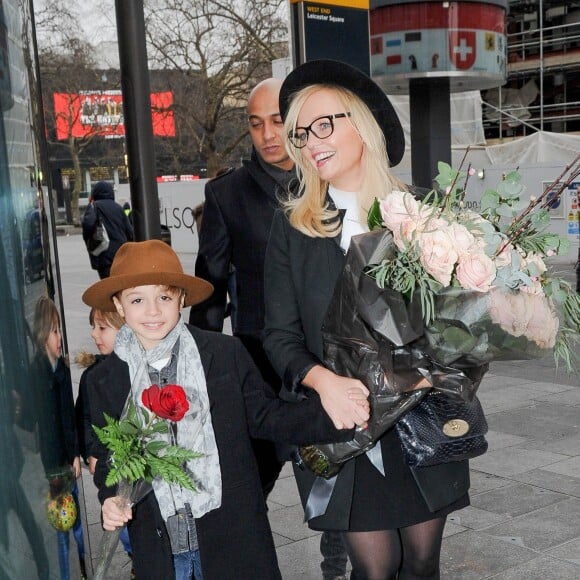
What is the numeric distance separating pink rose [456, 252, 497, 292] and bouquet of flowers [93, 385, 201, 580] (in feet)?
2.41

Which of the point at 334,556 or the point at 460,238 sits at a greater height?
the point at 460,238

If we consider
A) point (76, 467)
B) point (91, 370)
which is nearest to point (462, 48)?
point (91, 370)

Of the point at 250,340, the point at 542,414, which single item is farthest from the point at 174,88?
the point at 250,340

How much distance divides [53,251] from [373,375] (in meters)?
0.87

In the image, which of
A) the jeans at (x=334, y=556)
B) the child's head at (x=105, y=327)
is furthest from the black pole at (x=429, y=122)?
the child's head at (x=105, y=327)

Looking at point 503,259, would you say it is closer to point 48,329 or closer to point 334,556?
point 48,329

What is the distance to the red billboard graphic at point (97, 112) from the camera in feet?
102

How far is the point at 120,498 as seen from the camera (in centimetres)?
225

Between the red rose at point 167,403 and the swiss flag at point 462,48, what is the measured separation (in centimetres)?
1059

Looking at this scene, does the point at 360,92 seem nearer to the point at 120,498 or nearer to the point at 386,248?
the point at 386,248

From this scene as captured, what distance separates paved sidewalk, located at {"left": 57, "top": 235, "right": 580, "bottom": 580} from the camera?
13.1 feet

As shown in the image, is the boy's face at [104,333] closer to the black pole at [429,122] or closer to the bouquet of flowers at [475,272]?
the bouquet of flowers at [475,272]

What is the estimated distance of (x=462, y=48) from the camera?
12062 mm

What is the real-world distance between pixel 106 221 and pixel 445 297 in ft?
30.2
